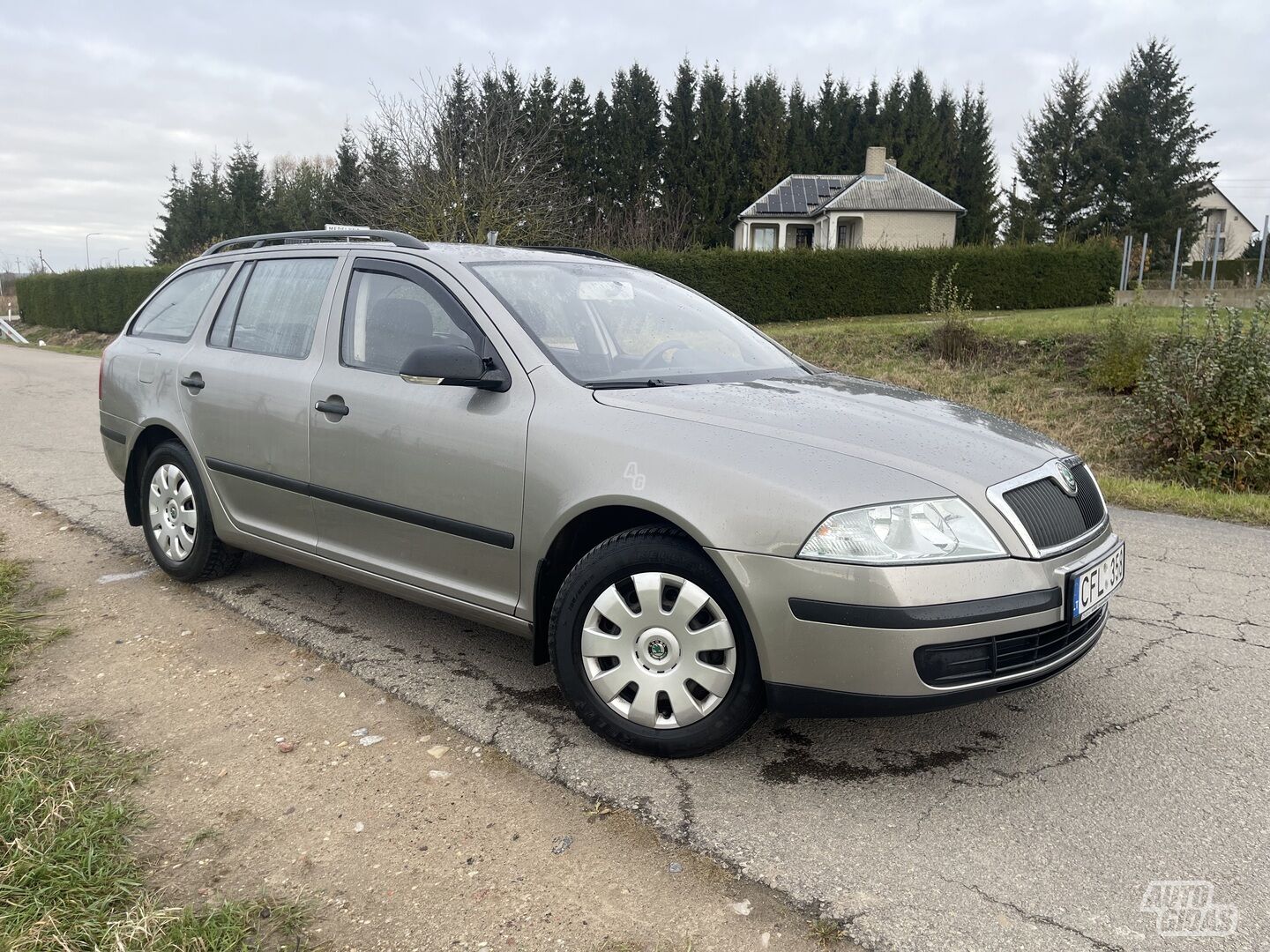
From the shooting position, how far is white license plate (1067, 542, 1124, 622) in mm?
2842

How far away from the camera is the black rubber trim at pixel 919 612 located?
2.62 meters

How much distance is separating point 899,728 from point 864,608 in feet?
2.84

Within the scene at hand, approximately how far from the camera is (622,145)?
54.2 meters

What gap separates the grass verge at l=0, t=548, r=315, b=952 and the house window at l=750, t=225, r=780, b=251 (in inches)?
1973

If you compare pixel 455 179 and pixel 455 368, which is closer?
pixel 455 368

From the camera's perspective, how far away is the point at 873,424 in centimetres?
312

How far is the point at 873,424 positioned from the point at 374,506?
188 centimetres

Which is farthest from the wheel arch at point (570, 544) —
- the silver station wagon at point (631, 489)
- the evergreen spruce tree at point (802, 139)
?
the evergreen spruce tree at point (802, 139)

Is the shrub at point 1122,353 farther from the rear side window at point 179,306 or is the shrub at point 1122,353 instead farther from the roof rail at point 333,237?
the rear side window at point 179,306

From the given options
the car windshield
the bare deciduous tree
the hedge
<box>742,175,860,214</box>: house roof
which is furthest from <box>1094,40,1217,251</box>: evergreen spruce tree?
the car windshield

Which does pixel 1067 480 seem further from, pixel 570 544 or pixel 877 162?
pixel 877 162

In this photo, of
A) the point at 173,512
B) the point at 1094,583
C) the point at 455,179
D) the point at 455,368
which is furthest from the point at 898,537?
the point at 455,179

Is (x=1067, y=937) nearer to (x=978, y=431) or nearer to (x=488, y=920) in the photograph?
(x=488, y=920)

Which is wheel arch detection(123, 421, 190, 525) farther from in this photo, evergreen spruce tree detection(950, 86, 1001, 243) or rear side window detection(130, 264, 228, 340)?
evergreen spruce tree detection(950, 86, 1001, 243)
